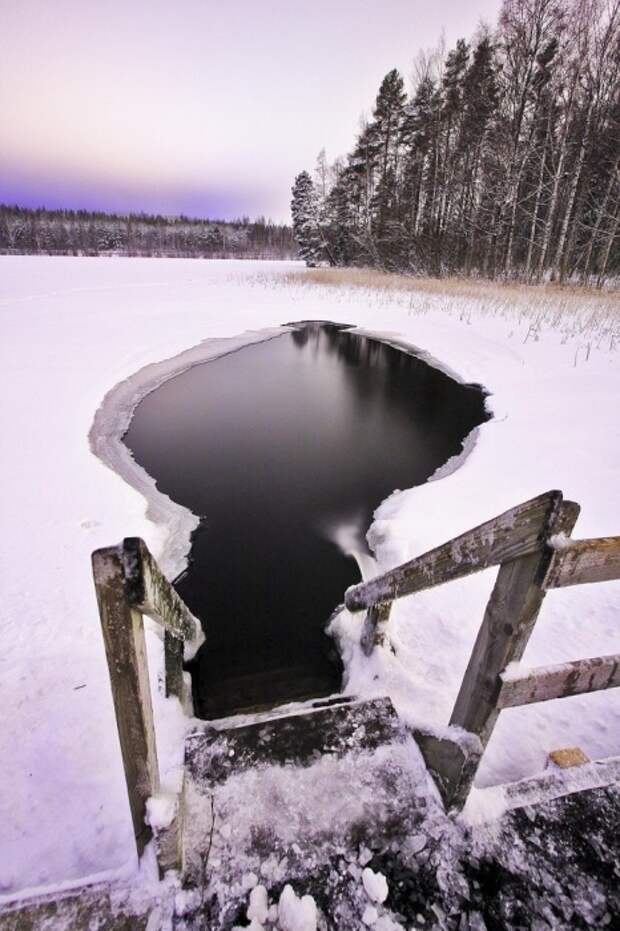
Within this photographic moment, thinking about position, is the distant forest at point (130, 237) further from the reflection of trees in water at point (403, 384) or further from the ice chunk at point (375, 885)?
the ice chunk at point (375, 885)

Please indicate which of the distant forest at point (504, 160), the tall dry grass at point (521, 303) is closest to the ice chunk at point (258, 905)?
the tall dry grass at point (521, 303)

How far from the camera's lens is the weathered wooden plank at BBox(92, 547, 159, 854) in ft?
3.37

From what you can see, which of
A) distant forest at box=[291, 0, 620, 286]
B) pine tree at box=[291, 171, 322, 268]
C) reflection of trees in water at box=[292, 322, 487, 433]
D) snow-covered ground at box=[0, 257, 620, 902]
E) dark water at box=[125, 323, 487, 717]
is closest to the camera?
snow-covered ground at box=[0, 257, 620, 902]

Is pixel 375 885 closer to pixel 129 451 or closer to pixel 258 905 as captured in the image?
pixel 258 905

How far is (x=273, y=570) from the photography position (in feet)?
15.0

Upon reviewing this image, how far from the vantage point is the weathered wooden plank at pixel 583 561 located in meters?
1.22

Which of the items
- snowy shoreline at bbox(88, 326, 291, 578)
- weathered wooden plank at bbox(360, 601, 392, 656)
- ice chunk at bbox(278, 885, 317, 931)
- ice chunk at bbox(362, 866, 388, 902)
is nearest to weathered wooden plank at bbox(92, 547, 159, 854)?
ice chunk at bbox(278, 885, 317, 931)

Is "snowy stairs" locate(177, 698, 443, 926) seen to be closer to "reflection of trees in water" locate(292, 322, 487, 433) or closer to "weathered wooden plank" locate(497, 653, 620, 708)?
"weathered wooden plank" locate(497, 653, 620, 708)

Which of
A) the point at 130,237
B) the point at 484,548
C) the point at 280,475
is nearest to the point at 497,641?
the point at 484,548

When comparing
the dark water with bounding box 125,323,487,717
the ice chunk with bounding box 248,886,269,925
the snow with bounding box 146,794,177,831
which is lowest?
the dark water with bounding box 125,323,487,717

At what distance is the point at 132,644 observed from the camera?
1.12 metres

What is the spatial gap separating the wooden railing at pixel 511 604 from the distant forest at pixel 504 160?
2157 centimetres

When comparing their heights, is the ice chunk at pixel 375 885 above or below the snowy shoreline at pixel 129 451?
above

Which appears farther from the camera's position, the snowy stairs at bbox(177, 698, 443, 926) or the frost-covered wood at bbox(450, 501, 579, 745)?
the snowy stairs at bbox(177, 698, 443, 926)
